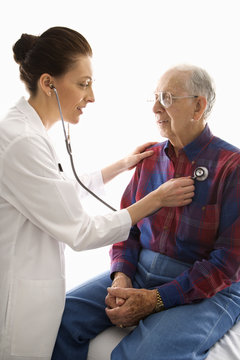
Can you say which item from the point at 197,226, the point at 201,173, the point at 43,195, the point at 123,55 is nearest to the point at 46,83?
the point at 43,195

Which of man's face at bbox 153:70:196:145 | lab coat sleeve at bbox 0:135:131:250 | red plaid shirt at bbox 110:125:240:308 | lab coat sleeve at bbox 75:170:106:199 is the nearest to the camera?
lab coat sleeve at bbox 0:135:131:250

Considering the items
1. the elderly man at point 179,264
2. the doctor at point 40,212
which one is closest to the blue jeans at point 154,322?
the elderly man at point 179,264

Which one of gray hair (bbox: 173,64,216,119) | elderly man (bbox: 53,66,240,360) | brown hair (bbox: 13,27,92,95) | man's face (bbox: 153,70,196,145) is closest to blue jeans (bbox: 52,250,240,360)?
elderly man (bbox: 53,66,240,360)

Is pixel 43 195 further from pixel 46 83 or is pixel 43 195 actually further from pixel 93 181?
pixel 93 181

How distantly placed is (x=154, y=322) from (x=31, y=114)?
0.83 metres

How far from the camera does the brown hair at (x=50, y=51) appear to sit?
53.0 inches

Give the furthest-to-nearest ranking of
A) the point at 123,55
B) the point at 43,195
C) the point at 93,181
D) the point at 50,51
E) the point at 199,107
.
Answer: the point at 123,55
the point at 93,181
the point at 199,107
the point at 50,51
the point at 43,195

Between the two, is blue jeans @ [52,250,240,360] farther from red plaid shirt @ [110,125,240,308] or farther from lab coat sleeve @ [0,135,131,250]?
lab coat sleeve @ [0,135,131,250]

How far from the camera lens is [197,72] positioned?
143 centimetres

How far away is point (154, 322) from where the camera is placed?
4.30ft

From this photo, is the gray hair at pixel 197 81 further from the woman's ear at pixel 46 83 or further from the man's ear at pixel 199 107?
the woman's ear at pixel 46 83

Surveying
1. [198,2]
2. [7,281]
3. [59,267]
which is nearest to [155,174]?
[59,267]

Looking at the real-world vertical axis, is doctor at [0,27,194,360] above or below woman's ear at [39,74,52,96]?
below

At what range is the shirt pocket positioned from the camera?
1.24 meters
